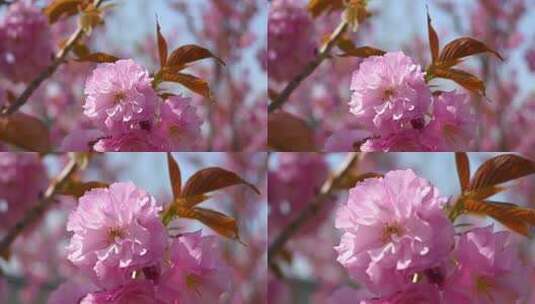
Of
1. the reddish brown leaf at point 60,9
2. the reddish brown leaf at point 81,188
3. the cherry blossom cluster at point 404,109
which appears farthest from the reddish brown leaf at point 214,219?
the reddish brown leaf at point 60,9

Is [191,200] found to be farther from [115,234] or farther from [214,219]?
[115,234]

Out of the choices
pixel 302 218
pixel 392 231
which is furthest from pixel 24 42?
pixel 392 231

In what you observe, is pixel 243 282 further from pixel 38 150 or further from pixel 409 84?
pixel 409 84

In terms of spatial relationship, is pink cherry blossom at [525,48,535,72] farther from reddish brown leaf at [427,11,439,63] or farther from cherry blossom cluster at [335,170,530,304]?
cherry blossom cluster at [335,170,530,304]

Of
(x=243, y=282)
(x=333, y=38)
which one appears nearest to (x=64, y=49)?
(x=333, y=38)

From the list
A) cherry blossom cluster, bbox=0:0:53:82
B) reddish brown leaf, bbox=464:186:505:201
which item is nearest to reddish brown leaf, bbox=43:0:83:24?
cherry blossom cluster, bbox=0:0:53:82
